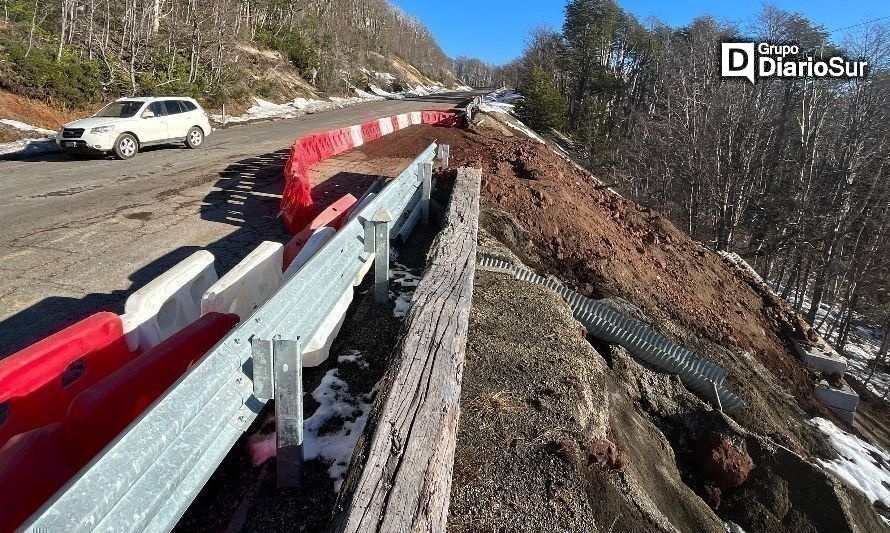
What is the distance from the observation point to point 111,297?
Result: 5223 millimetres

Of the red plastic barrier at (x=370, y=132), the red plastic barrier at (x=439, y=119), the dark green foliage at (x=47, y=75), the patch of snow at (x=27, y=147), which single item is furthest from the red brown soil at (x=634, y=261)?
the dark green foliage at (x=47, y=75)

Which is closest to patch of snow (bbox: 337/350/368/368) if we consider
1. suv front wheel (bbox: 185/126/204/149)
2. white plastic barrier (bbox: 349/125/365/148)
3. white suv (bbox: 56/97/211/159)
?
white plastic barrier (bbox: 349/125/365/148)

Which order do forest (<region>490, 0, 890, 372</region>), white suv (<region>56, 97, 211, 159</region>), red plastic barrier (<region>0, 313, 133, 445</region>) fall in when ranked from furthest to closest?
1. forest (<region>490, 0, 890, 372</region>)
2. white suv (<region>56, 97, 211, 159</region>)
3. red plastic barrier (<region>0, 313, 133, 445</region>)

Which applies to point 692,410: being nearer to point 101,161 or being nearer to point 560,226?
point 560,226

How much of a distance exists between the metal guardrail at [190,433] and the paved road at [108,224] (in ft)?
10.9

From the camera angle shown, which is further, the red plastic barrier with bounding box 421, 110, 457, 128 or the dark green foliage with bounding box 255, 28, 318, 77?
the dark green foliage with bounding box 255, 28, 318, 77

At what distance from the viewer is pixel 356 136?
49.7 feet

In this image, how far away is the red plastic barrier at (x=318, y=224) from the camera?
513cm

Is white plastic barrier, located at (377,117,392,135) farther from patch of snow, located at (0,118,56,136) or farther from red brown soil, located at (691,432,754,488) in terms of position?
red brown soil, located at (691,432,754,488)

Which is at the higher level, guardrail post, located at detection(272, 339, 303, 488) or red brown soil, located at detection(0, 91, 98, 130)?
red brown soil, located at detection(0, 91, 98, 130)

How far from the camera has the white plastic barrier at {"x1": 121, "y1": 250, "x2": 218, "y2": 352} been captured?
10.6 feet

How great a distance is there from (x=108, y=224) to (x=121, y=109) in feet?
28.9

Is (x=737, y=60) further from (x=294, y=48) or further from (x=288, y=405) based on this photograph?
(x=288, y=405)

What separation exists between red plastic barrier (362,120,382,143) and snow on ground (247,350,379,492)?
13.3 m
